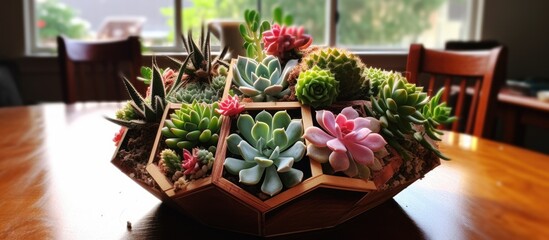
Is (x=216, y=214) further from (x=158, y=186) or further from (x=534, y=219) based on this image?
(x=534, y=219)

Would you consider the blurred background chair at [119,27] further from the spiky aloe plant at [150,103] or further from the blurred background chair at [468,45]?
the spiky aloe plant at [150,103]

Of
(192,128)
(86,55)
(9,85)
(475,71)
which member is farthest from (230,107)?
(9,85)

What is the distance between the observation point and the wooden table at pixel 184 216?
1.77 feet

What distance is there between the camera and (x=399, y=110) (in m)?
0.49

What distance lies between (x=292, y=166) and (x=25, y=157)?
603mm

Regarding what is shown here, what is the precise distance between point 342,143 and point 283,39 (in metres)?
0.15

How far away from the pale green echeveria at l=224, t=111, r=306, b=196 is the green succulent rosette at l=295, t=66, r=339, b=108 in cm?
3

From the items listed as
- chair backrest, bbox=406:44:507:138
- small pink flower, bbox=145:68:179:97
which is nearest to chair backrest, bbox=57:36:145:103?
chair backrest, bbox=406:44:507:138

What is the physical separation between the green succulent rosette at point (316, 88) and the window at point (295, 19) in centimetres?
213

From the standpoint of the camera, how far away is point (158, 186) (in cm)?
49

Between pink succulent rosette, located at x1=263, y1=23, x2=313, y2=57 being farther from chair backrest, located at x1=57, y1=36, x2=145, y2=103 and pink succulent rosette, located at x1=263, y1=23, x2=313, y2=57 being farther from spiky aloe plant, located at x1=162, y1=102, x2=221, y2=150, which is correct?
chair backrest, located at x1=57, y1=36, x2=145, y2=103

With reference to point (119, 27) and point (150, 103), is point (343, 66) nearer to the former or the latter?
point (150, 103)

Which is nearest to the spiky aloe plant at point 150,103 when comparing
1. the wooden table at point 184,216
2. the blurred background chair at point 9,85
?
the wooden table at point 184,216

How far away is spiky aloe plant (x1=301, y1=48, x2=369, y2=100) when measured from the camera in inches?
19.9
